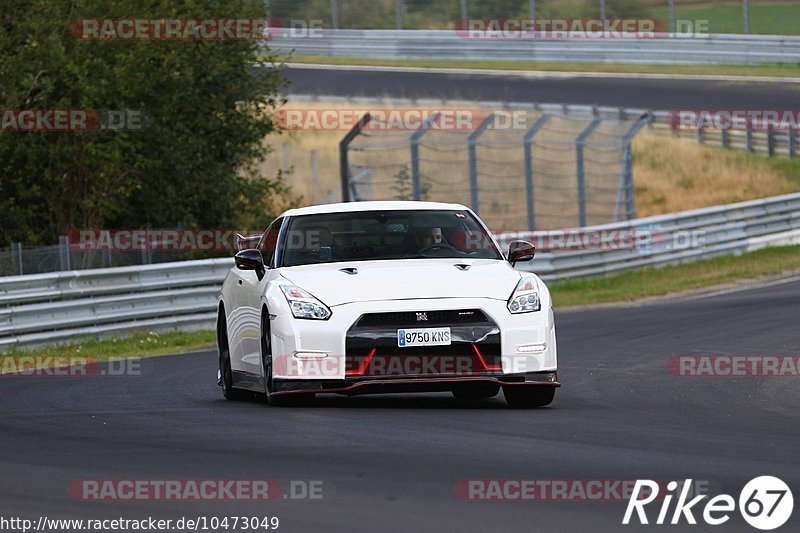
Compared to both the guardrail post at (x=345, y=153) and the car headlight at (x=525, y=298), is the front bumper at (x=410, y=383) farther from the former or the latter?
the guardrail post at (x=345, y=153)


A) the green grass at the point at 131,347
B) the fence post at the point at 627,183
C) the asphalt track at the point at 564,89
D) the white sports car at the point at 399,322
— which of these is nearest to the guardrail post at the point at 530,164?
the fence post at the point at 627,183

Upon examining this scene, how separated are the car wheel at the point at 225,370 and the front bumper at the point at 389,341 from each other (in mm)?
2039

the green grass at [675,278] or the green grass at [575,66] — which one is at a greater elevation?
the green grass at [575,66]

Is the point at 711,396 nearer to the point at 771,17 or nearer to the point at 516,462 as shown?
the point at 516,462

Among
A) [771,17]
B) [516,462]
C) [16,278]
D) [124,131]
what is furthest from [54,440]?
[771,17]

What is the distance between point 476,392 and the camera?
11.2 m

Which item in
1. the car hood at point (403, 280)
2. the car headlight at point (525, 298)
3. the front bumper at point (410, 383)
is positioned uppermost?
the car hood at point (403, 280)

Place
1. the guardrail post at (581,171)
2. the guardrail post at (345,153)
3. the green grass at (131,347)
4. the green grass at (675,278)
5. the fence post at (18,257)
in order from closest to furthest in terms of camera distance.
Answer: the green grass at (131,347) < the fence post at (18,257) < the green grass at (675,278) < the guardrail post at (345,153) < the guardrail post at (581,171)

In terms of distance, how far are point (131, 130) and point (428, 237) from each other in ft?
42.9

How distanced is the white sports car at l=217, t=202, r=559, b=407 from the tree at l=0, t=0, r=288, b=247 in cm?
1202

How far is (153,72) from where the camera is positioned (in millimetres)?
24266

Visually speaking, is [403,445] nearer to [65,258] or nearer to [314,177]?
[65,258]

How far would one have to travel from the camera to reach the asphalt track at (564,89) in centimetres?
3862

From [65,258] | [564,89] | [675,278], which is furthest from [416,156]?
[564,89]
